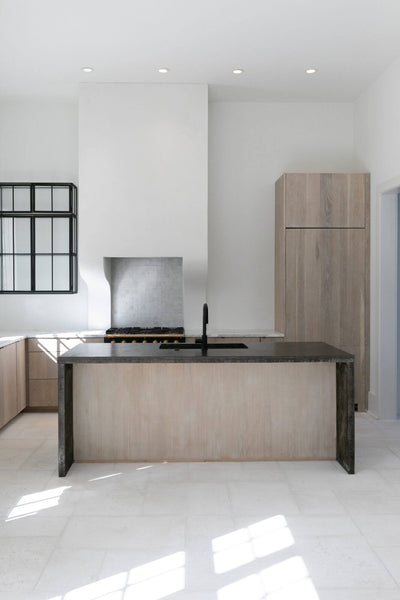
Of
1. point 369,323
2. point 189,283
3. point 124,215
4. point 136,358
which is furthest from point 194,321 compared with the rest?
point 136,358

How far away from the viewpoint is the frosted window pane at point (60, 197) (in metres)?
6.53

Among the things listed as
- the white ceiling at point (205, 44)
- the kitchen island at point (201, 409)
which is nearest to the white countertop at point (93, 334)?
the kitchen island at point (201, 409)

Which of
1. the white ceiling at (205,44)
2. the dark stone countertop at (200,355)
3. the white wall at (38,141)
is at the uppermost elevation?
the white ceiling at (205,44)

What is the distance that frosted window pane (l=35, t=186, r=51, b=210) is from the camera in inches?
257

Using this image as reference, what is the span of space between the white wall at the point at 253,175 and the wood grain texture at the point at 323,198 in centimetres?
60

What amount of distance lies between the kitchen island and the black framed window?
228 centimetres

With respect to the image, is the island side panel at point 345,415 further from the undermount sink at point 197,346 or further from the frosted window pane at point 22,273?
the frosted window pane at point 22,273

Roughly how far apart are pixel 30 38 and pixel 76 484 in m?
3.44

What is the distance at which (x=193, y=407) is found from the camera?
4.54 metres

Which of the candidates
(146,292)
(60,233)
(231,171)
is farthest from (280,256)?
(60,233)

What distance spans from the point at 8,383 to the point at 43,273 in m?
1.49

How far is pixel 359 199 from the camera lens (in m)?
6.08

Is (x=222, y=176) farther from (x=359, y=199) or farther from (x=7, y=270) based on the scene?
(x=7, y=270)

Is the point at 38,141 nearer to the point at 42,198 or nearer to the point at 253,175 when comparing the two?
the point at 42,198
